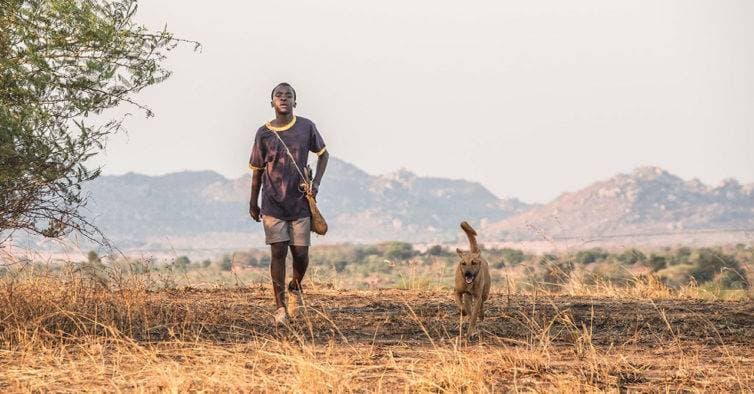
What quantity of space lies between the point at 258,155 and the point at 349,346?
2104 mm

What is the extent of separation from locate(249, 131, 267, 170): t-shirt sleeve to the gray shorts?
433mm

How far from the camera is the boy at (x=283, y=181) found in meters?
9.52

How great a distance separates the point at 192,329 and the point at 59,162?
2004mm

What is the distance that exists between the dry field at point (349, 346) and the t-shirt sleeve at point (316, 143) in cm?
143

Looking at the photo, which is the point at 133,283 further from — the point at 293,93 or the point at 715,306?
the point at 715,306

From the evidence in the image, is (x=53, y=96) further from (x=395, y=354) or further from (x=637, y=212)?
(x=637, y=212)

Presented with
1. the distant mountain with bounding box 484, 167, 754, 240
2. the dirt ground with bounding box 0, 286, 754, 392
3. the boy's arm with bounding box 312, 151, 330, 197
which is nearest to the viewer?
the dirt ground with bounding box 0, 286, 754, 392

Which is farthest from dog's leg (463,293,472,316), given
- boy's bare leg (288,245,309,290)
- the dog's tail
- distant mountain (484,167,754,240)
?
distant mountain (484,167,754,240)

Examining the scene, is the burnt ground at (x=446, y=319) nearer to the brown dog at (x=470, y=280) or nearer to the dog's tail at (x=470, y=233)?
the brown dog at (x=470, y=280)

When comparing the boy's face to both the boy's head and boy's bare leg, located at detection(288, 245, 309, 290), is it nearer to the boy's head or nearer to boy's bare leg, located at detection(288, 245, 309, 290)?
the boy's head

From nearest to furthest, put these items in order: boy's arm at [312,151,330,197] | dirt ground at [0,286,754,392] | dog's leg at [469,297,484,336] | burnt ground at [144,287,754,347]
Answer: dirt ground at [0,286,754,392] → burnt ground at [144,287,754,347] → dog's leg at [469,297,484,336] → boy's arm at [312,151,330,197]

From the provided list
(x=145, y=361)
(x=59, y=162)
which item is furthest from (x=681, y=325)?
(x=59, y=162)

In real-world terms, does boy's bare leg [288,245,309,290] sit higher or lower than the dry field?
higher

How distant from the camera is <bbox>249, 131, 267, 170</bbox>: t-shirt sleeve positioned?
31.4 ft
